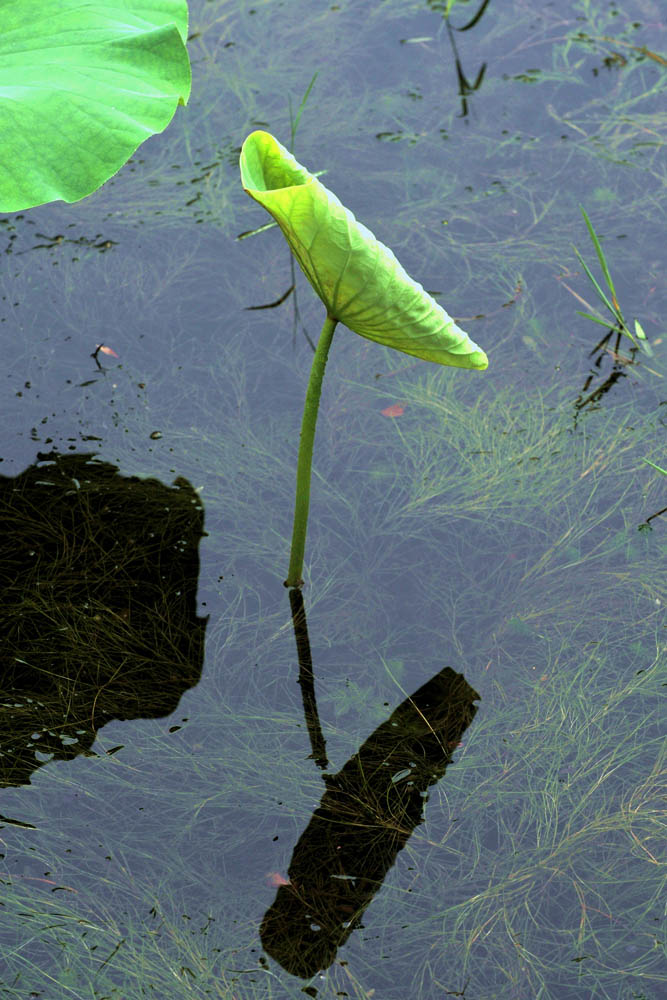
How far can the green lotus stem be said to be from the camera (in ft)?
6.47

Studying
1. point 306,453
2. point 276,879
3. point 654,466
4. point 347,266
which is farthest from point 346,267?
point 276,879

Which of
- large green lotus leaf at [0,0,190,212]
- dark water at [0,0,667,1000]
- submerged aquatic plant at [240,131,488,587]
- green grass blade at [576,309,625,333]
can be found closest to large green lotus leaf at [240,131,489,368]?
submerged aquatic plant at [240,131,488,587]

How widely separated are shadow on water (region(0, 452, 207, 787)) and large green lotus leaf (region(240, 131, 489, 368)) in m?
0.75

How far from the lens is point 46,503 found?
2.41 m

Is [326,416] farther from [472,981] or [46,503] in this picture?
[472,981]

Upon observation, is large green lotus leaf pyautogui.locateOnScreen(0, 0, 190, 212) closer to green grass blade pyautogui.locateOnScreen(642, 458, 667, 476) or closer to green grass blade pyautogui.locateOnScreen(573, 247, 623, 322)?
green grass blade pyautogui.locateOnScreen(573, 247, 623, 322)

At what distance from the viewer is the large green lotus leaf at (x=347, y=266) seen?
65.2 inches

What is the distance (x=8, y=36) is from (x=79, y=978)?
1865mm

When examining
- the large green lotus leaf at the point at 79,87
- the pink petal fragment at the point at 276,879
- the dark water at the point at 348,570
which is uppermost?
the large green lotus leaf at the point at 79,87

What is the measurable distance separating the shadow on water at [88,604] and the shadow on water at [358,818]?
12.3 inches

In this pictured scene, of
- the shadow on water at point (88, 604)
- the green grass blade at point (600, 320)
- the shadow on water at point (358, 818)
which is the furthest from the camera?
the green grass blade at point (600, 320)

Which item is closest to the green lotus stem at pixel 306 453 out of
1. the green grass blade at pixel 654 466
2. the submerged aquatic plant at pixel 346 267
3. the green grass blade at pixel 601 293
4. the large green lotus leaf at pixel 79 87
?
the submerged aquatic plant at pixel 346 267

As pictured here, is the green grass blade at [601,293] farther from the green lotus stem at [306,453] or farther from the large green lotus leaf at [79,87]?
the large green lotus leaf at [79,87]

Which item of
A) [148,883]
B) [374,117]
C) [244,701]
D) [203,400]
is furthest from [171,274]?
[148,883]
